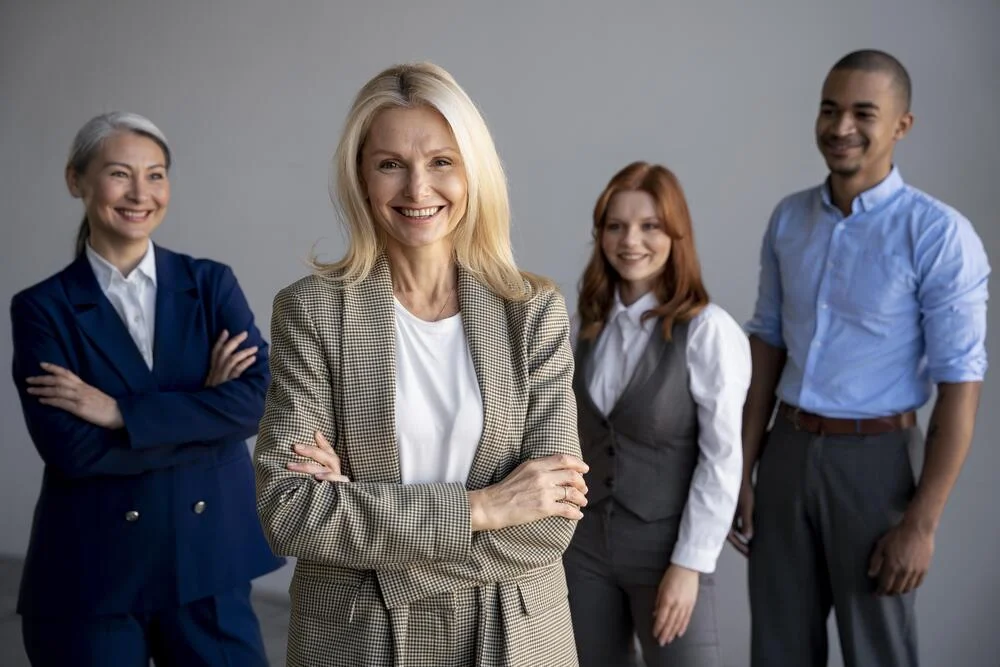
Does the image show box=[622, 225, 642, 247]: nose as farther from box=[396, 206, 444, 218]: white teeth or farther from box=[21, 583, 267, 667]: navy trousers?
box=[21, 583, 267, 667]: navy trousers

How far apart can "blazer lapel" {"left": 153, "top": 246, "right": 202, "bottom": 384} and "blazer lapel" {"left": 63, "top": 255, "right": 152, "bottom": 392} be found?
0.05m

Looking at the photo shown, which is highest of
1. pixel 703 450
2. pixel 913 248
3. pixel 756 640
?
pixel 913 248

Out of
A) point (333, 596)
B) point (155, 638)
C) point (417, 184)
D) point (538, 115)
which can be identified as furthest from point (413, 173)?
point (538, 115)

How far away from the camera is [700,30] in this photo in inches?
150

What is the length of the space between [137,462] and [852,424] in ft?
5.75

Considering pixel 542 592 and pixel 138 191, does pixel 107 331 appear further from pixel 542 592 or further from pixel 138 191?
pixel 542 592

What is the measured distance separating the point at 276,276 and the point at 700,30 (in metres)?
2.15

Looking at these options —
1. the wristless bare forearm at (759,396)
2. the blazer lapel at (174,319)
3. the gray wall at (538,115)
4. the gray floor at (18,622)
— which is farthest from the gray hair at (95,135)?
the gray floor at (18,622)

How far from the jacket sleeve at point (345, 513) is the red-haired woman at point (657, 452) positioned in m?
1.00

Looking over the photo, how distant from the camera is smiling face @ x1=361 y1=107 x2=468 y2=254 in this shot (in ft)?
5.55

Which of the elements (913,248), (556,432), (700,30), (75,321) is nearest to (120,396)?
(75,321)

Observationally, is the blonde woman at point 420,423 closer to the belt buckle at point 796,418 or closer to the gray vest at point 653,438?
the gray vest at point 653,438

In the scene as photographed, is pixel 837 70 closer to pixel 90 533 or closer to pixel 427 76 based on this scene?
pixel 427 76

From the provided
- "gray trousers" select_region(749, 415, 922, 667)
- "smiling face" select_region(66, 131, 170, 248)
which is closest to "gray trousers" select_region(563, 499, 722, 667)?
"gray trousers" select_region(749, 415, 922, 667)
